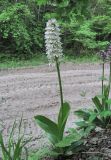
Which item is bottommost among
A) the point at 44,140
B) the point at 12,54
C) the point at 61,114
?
the point at 12,54

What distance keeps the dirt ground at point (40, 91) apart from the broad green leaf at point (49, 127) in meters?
1.21

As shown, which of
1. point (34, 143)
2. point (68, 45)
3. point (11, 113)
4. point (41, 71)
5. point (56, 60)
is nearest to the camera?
point (56, 60)

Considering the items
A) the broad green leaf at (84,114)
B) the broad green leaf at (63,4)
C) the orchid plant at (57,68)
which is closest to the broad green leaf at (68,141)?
the orchid plant at (57,68)

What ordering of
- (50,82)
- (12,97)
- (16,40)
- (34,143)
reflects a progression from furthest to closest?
(16,40), (50,82), (12,97), (34,143)

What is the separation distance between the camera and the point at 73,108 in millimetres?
9742

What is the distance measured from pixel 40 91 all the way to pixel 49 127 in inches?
286

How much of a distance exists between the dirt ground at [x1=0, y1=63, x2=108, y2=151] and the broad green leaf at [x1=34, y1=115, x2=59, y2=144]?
121cm

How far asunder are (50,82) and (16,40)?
636 centimetres

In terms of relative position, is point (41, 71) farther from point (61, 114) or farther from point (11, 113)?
point (61, 114)

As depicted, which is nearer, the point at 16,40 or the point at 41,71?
the point at 41,71

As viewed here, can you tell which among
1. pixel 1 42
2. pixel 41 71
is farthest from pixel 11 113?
pixel 1 42

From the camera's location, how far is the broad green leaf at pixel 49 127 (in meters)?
5.07

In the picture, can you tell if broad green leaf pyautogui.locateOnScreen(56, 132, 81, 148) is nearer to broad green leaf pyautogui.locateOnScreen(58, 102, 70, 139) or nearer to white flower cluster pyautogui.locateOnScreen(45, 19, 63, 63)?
broad green leaf pyautogui.locateOnScreen(58, 102, 70, 139)

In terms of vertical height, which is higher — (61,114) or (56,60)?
(56,60)
